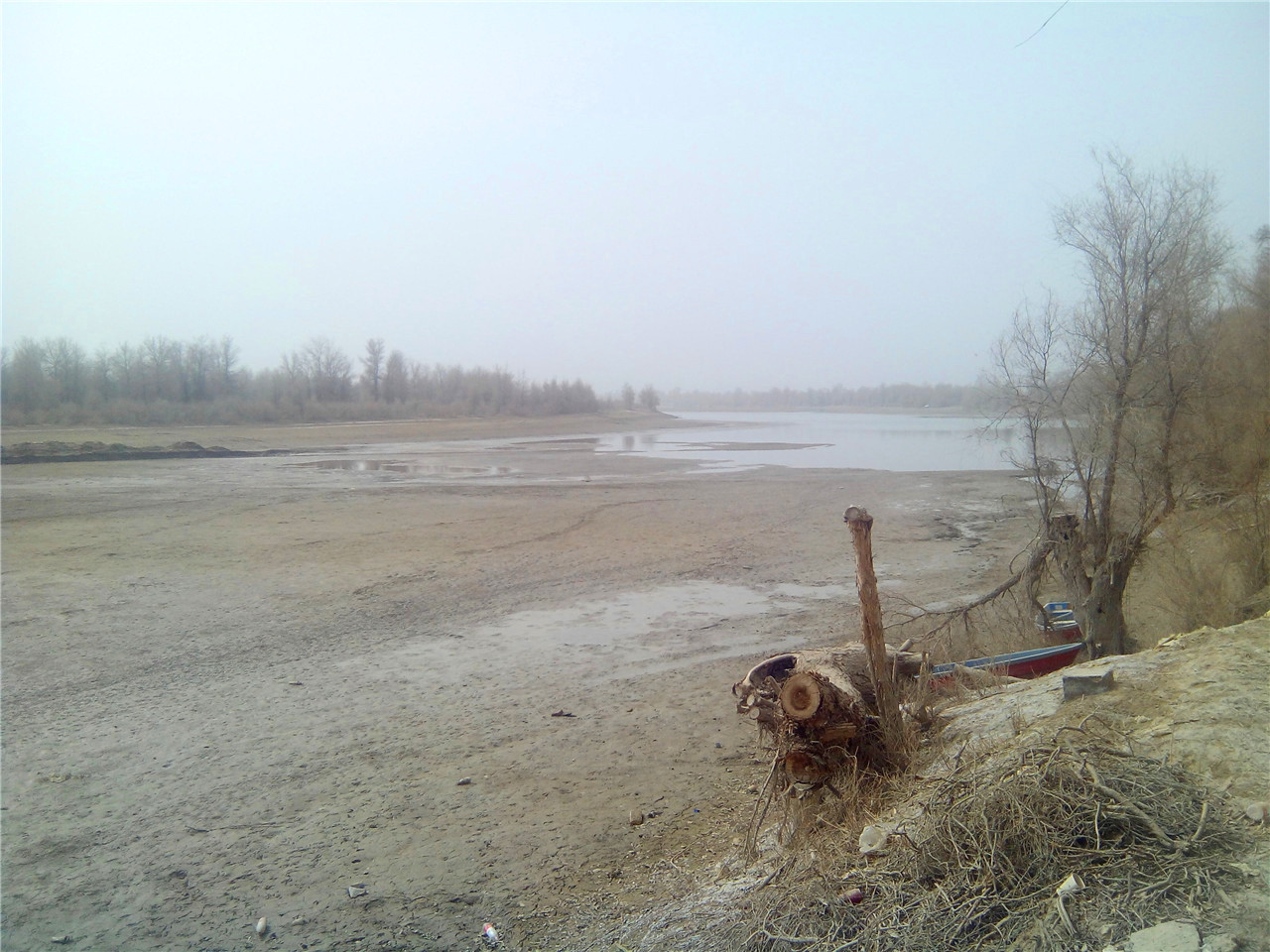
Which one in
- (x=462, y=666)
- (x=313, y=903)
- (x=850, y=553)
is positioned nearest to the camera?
(x=313, y=903)

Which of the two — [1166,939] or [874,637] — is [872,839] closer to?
[874,637]

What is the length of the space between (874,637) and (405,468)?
2704 cm

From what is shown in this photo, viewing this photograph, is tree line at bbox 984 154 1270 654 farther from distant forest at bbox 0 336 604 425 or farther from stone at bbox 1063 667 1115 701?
distant forest at bbox 0 336 604 425

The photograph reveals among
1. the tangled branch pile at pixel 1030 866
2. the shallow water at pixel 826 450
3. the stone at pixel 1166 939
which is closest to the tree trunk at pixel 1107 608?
the tangled branch pile at pixel 1030 866

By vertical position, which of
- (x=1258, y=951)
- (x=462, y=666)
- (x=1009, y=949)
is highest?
(x=1258, y=951)

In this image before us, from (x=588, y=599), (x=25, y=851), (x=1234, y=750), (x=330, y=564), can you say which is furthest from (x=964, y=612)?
(x=330, y=564)

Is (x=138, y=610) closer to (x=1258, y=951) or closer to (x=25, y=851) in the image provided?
(x=25, y=851)

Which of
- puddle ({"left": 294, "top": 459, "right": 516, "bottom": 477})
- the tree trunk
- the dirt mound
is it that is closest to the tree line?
the tree trunk

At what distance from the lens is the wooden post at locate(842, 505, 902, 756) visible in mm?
4984

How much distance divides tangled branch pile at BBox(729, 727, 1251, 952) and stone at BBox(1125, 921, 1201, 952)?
0.06m

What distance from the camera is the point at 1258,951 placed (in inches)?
106

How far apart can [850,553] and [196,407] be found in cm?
5108

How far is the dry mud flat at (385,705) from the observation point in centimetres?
478

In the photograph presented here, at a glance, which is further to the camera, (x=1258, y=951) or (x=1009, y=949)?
(x=1009, y=949)
